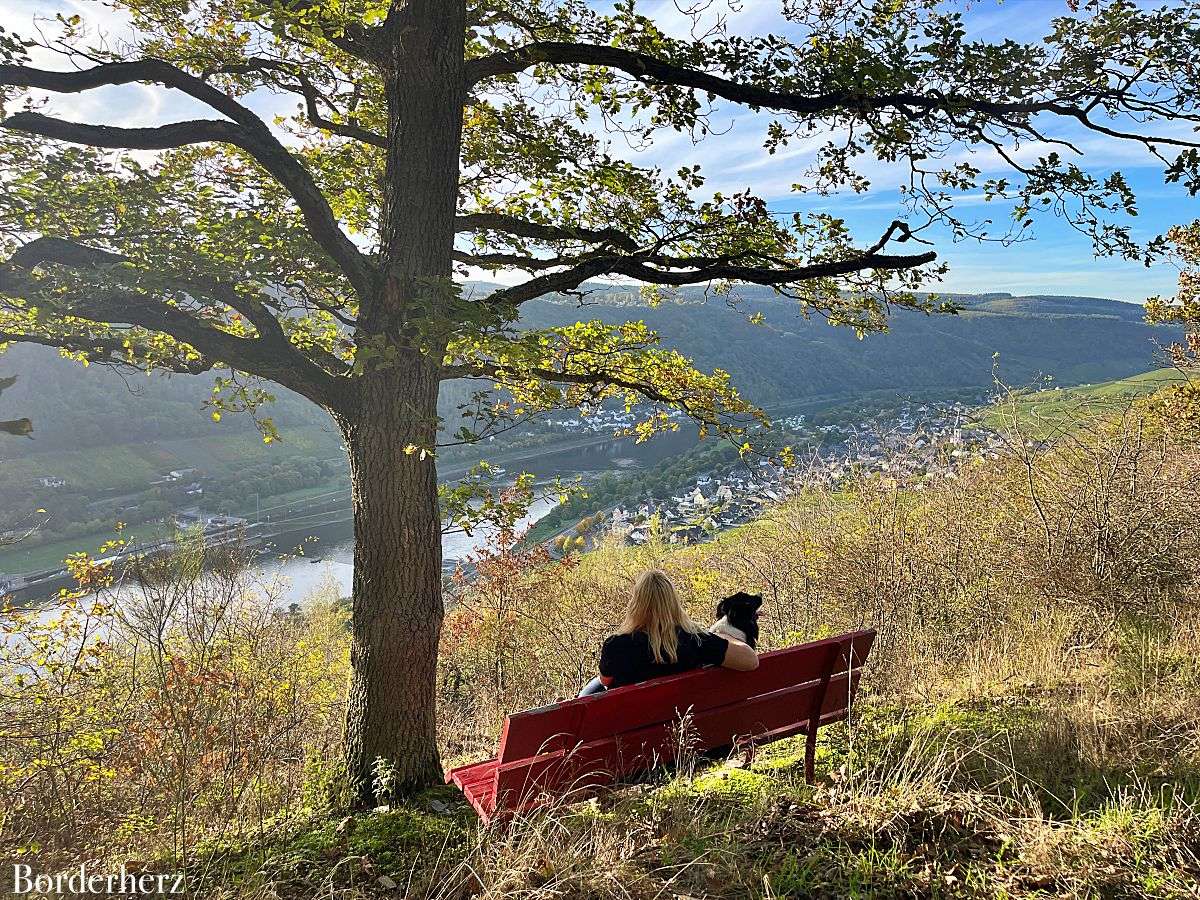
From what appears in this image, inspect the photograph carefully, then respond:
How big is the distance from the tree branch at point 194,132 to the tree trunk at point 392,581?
0.84 m

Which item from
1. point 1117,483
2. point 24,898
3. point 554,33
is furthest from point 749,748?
point 1117,483

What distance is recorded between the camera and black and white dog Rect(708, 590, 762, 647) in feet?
13.5

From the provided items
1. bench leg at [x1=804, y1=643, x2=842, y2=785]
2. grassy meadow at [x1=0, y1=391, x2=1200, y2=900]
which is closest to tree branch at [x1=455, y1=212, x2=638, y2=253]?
bench leg at [x1=804, y1=643, x2=842, y2=785]

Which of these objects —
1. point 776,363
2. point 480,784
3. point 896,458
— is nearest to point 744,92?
point 480,784

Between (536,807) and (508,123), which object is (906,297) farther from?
(536,807)

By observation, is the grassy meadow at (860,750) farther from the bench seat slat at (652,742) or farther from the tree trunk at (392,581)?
the tree trunk at (392,581)

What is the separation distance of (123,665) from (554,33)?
10198mm

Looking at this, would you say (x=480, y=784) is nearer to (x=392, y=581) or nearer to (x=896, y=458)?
(x=392, y=581)

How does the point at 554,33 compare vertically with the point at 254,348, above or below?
above

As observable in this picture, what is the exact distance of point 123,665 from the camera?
9.71 m

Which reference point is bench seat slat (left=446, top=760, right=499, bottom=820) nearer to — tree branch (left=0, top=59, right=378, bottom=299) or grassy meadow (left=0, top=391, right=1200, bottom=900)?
grassy meadow (left=0, top=391, right=1200, bottom=900)

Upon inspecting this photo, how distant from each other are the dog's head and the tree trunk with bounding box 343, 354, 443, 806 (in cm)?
212

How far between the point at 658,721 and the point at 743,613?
949mm

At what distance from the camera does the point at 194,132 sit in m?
4.69
